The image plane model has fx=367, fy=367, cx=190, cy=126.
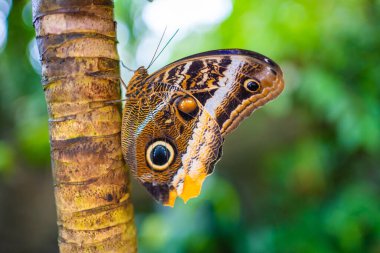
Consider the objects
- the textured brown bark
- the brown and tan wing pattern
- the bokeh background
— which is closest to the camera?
the textured brown bark

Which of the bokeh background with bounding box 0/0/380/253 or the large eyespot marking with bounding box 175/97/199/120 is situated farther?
the bokeh background with bounding box 0/0/380/253

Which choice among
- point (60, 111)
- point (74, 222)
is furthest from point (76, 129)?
point (74, 222)

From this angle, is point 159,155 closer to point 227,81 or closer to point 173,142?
point 173,142

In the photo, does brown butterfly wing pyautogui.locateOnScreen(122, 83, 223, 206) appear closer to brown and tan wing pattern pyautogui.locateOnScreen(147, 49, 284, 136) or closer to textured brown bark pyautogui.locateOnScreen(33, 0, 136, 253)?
brown and tan wing pattern pyautogui.locateOnScreen(147, 49, 284, 136)

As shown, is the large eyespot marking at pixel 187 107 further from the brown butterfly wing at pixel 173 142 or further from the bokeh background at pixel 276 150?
the bokeh background at pixel 276 150

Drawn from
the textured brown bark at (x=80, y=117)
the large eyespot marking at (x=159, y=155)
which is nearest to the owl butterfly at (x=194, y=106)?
the large eyespot marking at (x=159, y=155)

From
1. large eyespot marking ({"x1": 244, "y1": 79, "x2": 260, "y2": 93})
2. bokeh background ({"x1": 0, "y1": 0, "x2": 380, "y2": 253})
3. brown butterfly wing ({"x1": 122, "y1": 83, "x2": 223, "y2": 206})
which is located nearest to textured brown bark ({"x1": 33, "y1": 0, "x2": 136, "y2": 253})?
brown butterfly wing ({"x1": 122, "y1": 83, "x2": 223, "y2": 206})

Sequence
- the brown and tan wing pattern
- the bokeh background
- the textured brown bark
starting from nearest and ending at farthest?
the textured brown bark, the brown and tan wing pattern, the bokeh background
